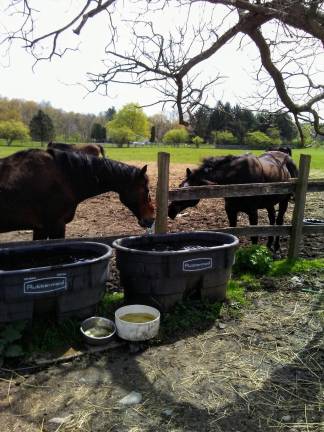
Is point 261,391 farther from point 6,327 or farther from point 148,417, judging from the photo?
point 6,327

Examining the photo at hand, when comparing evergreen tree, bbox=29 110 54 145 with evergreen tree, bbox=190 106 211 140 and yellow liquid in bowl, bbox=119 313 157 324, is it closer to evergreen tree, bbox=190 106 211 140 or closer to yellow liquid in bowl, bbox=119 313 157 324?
evergreen tree, bbox=190 106 211 140

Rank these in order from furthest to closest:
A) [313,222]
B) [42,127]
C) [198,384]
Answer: [42,127] < [313,222] < [198,384]

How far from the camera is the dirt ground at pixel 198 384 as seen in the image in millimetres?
2287

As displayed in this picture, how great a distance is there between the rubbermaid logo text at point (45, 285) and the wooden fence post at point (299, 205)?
3563 millimetres

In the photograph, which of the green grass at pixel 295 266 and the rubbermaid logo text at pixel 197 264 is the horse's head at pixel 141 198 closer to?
the rubbermaid logo text at pixel 197 264

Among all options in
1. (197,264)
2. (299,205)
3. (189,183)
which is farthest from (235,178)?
(197,264)

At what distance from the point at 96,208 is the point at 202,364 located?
699cm

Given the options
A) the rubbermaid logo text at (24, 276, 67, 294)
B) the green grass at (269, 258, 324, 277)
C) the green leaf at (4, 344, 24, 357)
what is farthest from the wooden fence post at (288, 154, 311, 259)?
the green leaf at (4, 344, 24, 357)

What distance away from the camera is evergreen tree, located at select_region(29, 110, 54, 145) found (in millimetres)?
71062

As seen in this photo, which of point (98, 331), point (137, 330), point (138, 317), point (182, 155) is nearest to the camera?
point (137, 330)

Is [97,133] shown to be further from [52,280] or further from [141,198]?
[52,280]

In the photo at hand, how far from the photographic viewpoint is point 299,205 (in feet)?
17.7

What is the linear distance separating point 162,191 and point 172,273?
1204 mm

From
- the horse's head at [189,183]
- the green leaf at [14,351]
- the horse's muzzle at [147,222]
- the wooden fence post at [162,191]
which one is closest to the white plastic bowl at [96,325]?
the green leaf at [14,351]
